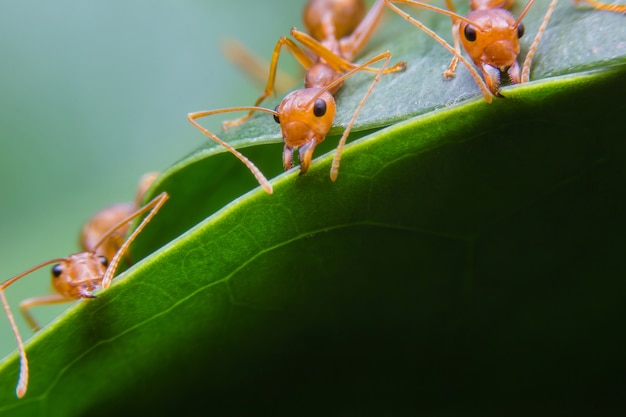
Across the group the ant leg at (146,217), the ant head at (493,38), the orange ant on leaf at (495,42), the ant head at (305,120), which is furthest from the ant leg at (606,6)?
the ant leg at (146,217)

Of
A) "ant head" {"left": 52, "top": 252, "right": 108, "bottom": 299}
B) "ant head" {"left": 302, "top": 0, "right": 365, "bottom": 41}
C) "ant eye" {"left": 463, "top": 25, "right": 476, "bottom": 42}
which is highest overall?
"ant eye" {"left": 463, "top": 25, "right": 476, "bottom": 42}

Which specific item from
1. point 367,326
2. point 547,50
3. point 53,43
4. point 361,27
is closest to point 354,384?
point 367,326

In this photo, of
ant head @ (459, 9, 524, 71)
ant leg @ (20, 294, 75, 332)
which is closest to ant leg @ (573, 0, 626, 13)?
ant head @ (459, 9, 524, 71)

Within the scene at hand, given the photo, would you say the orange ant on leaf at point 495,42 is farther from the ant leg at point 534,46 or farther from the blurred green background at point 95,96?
the blurred green background at point 95,96

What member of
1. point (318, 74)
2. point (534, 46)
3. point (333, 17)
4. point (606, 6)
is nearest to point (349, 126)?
point (534, 46)

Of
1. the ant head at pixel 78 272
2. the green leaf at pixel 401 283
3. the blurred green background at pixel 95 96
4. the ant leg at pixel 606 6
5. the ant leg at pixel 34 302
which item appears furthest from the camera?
the blurred green background at pixel 95 96

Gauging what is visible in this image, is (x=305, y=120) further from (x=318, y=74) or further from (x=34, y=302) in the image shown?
(x=34, y=302)

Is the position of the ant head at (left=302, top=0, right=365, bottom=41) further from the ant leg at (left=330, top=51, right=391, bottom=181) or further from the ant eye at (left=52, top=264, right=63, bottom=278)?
the ant eye at (left=52, top=264, right=63, bottom=278)
